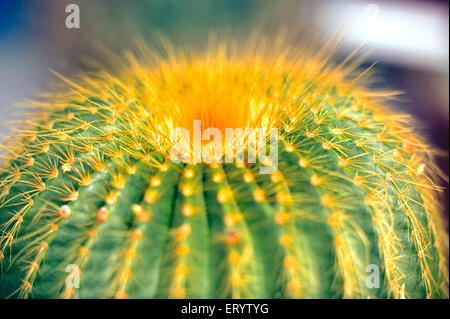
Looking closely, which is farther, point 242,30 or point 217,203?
point 242,30

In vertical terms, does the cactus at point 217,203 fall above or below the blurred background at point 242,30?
below

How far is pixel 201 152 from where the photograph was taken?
2.02 feet

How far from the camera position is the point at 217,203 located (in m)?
0.50

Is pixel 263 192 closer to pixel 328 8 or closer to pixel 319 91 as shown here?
pixel 319 91

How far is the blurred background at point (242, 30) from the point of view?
1612mm

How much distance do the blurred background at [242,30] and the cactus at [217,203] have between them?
3.40ft

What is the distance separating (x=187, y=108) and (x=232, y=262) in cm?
31

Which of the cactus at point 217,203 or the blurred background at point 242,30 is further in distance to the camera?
the blurred background at point 242,30

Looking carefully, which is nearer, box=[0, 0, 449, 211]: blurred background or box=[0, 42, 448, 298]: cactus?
box=[0, 42, 448, 298]: cactus

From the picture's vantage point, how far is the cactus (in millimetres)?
475

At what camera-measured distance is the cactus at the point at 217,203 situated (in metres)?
0.48

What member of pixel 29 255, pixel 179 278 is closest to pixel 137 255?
pixel 179 278

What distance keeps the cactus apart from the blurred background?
3.40ft

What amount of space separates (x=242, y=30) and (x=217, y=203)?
1.46 metres
